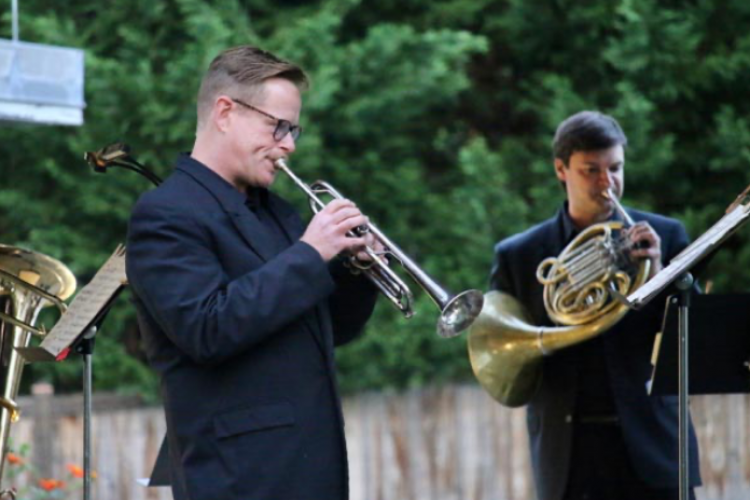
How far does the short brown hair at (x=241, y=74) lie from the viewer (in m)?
3.38

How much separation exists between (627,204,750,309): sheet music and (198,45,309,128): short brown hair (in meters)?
1.14

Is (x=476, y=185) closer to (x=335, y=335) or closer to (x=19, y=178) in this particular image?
(x=19, y=178)

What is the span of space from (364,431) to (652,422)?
4.30 meters

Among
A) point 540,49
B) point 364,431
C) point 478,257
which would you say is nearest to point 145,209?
point 364,431

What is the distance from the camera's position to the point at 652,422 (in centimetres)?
448

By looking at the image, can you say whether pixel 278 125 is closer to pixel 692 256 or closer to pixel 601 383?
pixel 692 256

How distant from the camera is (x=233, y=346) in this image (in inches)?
122

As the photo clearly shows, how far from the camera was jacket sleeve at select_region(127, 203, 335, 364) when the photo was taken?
309cm

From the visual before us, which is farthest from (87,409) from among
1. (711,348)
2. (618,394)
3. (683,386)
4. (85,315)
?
(711,348)

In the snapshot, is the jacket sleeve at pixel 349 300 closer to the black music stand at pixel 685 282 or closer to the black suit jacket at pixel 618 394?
the black music stand at pixel 685 282

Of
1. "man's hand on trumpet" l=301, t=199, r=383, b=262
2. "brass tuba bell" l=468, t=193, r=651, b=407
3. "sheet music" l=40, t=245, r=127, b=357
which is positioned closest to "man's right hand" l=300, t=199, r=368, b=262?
"man's hand on trumpet" l=301, t=199, r=383, b=262

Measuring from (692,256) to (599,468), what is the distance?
1.14 m

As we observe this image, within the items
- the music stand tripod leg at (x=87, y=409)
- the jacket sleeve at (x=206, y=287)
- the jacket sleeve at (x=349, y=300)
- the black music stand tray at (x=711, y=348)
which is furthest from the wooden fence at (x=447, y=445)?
the jacket sleeve at (x=206, y=287)

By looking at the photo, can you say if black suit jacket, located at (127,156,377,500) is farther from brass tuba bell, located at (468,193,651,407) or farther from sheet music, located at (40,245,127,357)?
brass tuba bell, located at (468,193,651,407)
